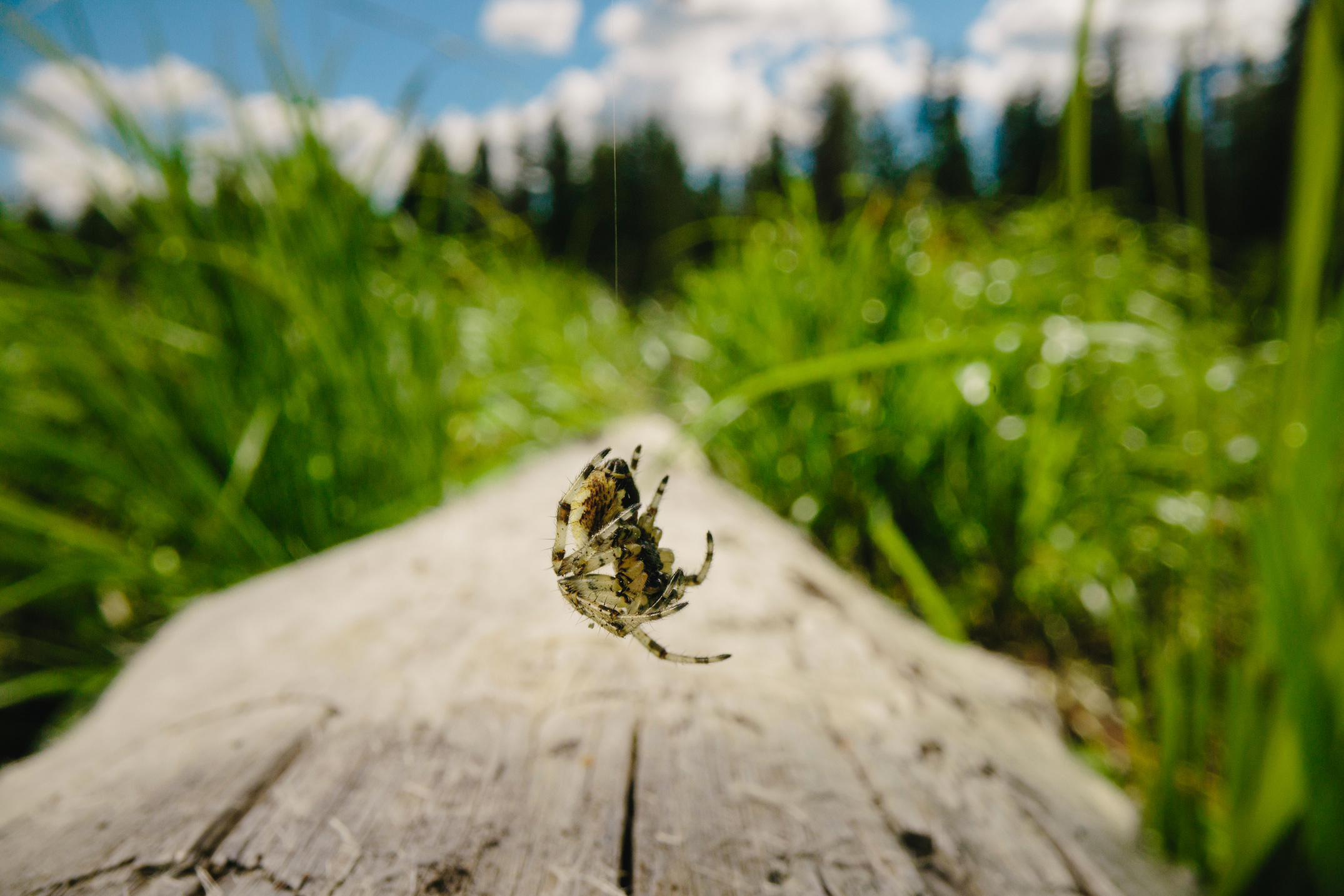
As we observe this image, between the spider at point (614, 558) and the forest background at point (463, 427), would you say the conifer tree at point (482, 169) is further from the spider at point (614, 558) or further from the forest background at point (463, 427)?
the spider at point (614, 558)

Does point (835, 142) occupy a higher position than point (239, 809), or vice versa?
point (835, 142)

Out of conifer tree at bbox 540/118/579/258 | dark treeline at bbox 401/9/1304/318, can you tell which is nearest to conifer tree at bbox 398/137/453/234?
dark treeline at bbox 401/9/1304/318

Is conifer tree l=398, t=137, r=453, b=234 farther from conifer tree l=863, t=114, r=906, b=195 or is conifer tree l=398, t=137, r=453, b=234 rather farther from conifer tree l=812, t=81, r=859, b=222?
conifer tree l=812, t=81, r=859, b=222

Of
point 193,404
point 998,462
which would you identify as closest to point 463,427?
point 193,404

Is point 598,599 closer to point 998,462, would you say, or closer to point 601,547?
point 601,547

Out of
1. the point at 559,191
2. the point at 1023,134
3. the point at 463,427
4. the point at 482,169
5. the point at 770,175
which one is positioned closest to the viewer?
the point at 463,427

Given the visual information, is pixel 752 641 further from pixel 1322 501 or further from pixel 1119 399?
pixel 1119 399

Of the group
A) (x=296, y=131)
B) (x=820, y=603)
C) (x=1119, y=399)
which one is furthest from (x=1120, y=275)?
(x=296, y=131)
